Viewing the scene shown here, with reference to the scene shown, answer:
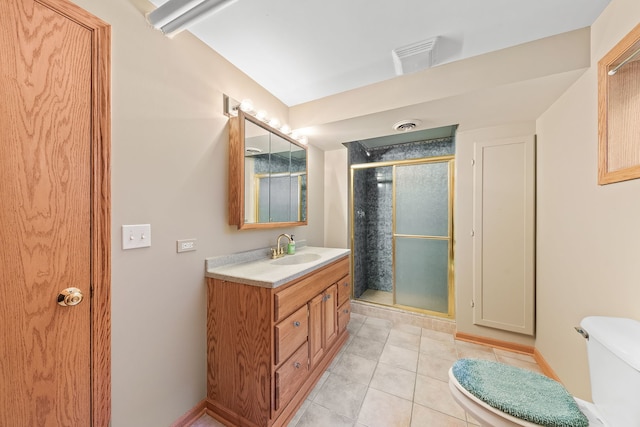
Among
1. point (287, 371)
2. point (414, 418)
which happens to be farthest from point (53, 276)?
point (414, 418)

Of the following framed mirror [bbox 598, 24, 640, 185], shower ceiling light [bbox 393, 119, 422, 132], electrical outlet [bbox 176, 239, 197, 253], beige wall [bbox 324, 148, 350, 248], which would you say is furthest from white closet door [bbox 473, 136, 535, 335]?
electrical outlet [bbox 176, 239, 197, 253]

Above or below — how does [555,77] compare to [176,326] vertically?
above

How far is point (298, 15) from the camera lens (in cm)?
124

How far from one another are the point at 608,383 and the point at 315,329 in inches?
54.8

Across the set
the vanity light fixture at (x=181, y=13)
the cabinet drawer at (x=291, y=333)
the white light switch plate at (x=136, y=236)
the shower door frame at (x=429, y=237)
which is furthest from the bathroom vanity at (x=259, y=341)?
the shower door frame at (x=429, y=237)

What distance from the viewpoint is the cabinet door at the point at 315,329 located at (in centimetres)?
156

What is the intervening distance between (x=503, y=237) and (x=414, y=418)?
5.43ft

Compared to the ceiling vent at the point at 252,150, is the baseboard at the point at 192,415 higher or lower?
lower

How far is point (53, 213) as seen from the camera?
0.86 meters

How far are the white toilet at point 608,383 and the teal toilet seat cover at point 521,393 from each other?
1cm

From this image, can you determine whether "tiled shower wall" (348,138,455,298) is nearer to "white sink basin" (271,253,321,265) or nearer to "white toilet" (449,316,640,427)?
"white sink basin" (271,253,321,265)

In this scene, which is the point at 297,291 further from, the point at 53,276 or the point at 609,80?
the point at 609,80

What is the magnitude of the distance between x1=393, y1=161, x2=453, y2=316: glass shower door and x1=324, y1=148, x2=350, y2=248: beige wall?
689 millimetres

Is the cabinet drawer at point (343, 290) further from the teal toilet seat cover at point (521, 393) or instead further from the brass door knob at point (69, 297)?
the brass door knob at point (69, 297)
